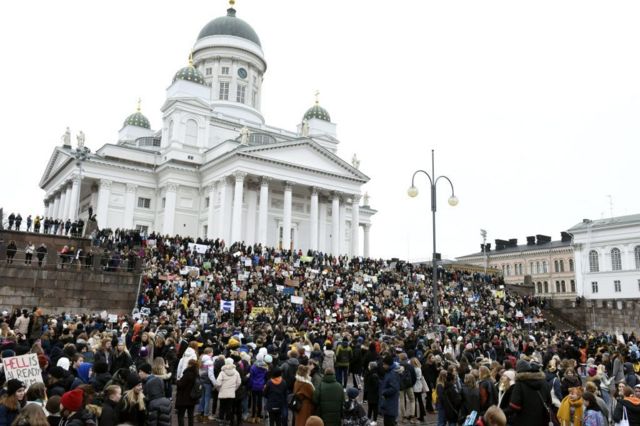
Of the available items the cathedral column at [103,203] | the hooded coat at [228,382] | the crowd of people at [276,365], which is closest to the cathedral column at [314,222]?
the crowd of people at [276,365]

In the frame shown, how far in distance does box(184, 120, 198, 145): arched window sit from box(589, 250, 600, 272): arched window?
48.8 metres

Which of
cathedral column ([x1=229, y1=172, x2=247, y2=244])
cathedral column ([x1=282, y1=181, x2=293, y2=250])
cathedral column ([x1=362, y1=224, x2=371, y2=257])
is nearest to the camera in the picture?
cathedral column ([x1=229, y1=172, x2=247, y2=244])

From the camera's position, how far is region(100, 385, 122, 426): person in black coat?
22.5 feet

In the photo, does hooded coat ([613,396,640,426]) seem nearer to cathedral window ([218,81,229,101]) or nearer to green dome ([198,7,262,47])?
cathedral window ([218,81,229,101])

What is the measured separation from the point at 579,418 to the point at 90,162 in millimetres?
49123

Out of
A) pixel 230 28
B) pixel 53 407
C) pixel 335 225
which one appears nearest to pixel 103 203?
pixel 335 225

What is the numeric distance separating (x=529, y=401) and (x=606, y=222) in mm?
66162

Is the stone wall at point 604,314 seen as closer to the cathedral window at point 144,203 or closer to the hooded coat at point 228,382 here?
the cathedral window at point 144,203

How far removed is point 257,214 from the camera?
5084 centimetres

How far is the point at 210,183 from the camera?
50.8m

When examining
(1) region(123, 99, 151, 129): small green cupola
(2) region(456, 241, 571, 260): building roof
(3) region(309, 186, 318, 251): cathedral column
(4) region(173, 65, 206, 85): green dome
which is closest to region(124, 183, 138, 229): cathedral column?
(4) region(173, 65, 206, 85): green dome

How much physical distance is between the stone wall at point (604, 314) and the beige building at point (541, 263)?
2772cm

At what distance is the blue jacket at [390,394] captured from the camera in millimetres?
10852

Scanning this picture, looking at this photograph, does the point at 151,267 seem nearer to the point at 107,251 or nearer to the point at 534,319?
the point at 107,251
